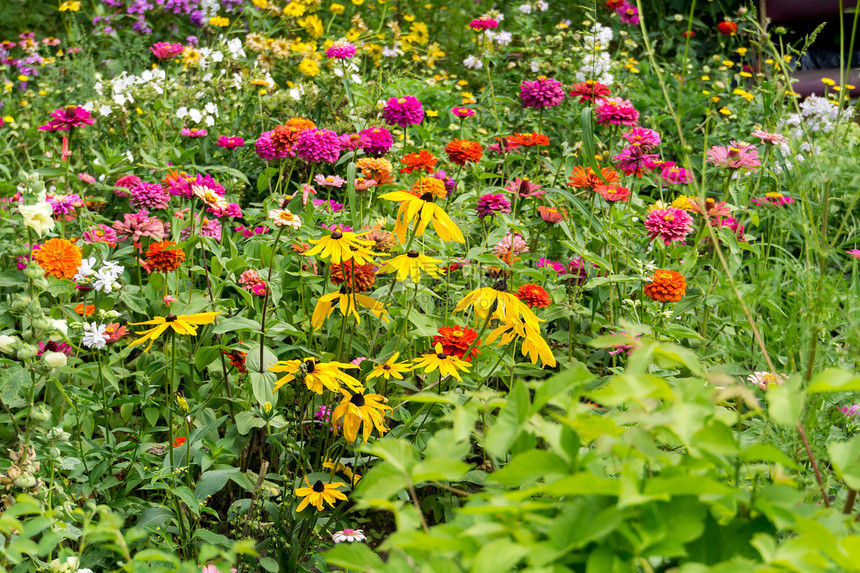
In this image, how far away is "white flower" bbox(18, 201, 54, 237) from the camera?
142 centimetres

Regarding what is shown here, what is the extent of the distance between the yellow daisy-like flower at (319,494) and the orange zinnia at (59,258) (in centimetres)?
73

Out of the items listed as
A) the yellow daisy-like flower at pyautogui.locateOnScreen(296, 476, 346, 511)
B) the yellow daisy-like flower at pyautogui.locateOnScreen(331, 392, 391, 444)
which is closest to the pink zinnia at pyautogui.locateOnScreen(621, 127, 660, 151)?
the yellow daisy-like flower at pyautogui.locateOnScreen(331, 392, 391, 444)

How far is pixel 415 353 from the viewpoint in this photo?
1.97 m

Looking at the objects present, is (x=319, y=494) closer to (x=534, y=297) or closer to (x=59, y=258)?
(x=534, y=297)

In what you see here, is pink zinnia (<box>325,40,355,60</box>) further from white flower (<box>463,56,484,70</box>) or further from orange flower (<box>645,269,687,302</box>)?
orange flower (<box>645,269,687,302</box>)

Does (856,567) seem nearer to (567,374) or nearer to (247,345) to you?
(567,374)

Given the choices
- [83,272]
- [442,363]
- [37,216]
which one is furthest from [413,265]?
[83,272]

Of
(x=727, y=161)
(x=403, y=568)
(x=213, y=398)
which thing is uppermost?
(x=403, y=568)

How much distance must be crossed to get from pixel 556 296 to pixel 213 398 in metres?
0.89

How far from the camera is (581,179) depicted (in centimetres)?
210

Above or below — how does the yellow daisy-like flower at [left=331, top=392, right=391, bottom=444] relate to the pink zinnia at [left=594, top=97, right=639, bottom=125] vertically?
below

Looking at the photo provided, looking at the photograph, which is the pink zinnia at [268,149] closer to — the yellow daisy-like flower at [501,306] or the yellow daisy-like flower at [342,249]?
the yellow daisy-like flower at [342,249]

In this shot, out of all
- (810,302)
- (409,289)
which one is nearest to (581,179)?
(409,289)

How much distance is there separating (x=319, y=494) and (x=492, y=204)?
0.99m
